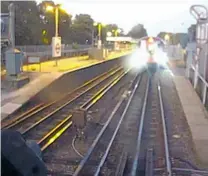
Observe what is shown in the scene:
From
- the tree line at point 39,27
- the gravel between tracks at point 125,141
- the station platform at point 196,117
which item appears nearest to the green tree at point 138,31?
the tree line at point 39,27

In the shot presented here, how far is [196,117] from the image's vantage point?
13.4 m

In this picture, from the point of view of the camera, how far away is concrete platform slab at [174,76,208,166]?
977 cm

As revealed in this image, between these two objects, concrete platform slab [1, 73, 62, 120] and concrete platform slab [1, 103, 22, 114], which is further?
concrete platform slab [1, 73, 62, 120]

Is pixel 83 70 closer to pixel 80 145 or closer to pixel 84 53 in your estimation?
pixel 80 145

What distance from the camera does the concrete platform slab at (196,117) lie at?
32.1 feet

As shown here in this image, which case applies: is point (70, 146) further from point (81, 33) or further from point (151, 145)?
point (81, 33)

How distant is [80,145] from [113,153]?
1072mm

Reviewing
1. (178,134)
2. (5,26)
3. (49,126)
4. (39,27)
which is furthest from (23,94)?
(39,27)

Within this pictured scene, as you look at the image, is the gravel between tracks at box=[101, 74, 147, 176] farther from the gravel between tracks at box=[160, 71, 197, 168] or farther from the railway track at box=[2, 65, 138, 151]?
the railway track at box=[2, 65, 138, 151]

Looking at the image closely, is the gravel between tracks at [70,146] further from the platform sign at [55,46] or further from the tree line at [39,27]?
the tree line at [39,27]

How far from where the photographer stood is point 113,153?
970 cm

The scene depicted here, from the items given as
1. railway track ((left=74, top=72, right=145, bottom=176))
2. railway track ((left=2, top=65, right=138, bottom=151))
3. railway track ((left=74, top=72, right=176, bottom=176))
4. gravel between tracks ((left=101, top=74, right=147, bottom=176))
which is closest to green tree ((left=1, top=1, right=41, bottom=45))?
railway track ((left=2, top=65, right=138, bottom=151))

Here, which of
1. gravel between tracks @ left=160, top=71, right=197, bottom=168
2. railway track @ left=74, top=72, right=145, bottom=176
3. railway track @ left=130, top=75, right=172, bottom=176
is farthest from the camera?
gravel between tracks @ left=160, top=71, right=197, bottom=168

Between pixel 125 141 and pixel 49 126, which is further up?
pixel 49 126
